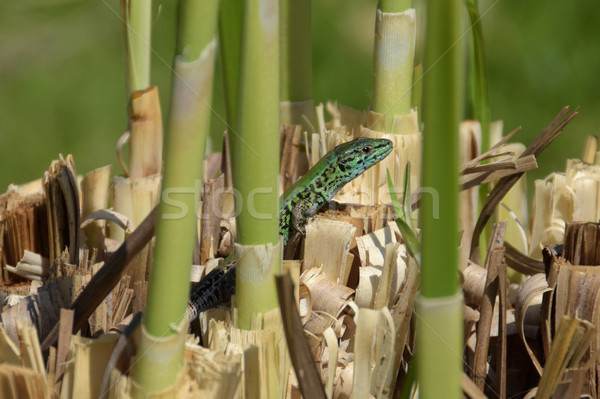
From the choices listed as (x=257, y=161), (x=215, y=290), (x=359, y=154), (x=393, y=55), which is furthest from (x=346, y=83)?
(x=257, y=161)

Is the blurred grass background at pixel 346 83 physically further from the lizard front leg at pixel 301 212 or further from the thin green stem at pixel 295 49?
the thin green stem at pixel 295 49

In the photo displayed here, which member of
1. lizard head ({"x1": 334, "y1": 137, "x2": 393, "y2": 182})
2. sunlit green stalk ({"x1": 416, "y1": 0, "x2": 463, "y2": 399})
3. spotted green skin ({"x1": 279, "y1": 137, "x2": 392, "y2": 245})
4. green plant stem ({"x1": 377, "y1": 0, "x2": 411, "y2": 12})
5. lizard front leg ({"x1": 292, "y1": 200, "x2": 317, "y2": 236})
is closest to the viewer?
sunlit green stalk ({"x1": 416, "y1": 0, "x2": 463, "y2": 399})

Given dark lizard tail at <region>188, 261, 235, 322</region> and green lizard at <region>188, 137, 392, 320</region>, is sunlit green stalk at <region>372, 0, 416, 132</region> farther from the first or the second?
dark lizard tail at <region>188, 261, 235, 322</region>

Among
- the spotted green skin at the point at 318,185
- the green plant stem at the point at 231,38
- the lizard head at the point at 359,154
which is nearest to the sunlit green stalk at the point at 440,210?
the green plant stem at the point at 231,38

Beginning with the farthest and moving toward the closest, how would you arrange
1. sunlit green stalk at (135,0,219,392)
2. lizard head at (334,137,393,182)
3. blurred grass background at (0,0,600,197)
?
blurred grass background at (0,0,600,197) < lizard head at (334,137,393,182) < sunlit green stalk at (135,0,219,392)

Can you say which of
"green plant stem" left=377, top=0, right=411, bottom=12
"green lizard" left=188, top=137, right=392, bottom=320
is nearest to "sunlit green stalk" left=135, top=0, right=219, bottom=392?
"green lizard" left=188, top=137, right=392, bottom=320

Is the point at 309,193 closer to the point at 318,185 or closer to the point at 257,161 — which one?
the point at 318,185

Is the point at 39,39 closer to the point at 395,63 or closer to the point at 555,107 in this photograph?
the point at 395,63
